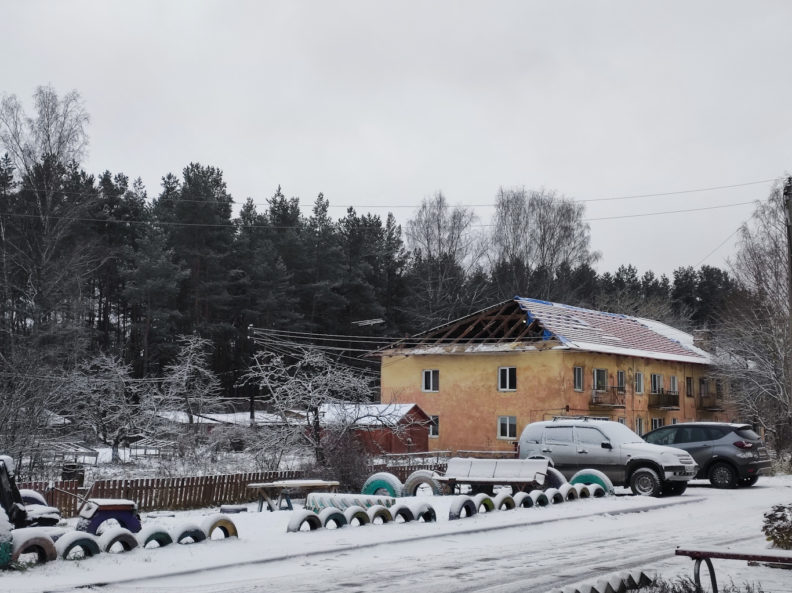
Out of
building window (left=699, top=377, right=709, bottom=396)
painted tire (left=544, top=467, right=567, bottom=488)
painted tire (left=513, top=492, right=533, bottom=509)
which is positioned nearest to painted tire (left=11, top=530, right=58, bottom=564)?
painted tire (left=513, top=492, right=533, bottom=509)

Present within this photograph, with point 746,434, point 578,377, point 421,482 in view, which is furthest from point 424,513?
point 578,377

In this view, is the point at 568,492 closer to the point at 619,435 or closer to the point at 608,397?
the point at 619,435

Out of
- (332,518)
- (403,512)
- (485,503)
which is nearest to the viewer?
(332,518)

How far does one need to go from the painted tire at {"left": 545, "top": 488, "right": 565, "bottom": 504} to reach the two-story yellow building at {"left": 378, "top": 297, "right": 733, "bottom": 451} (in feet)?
74.4

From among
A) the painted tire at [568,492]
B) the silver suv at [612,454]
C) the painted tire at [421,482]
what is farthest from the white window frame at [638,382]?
the painted tire at [568,492]

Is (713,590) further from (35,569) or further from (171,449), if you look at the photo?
(171,449)

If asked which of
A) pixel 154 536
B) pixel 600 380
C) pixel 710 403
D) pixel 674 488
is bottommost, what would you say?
pixel 674 488

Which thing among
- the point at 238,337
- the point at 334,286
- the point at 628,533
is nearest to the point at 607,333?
the point at 334,286

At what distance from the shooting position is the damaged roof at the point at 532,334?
140 ft

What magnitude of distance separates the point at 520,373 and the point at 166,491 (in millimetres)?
24725

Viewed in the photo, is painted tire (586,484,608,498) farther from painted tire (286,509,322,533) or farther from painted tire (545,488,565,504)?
painted tire (286,509,322,533)

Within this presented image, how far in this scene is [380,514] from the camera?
15148 mm

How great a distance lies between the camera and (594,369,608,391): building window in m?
44.3

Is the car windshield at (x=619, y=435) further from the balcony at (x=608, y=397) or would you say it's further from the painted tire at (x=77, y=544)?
the balcony at (x=608, y=397)
